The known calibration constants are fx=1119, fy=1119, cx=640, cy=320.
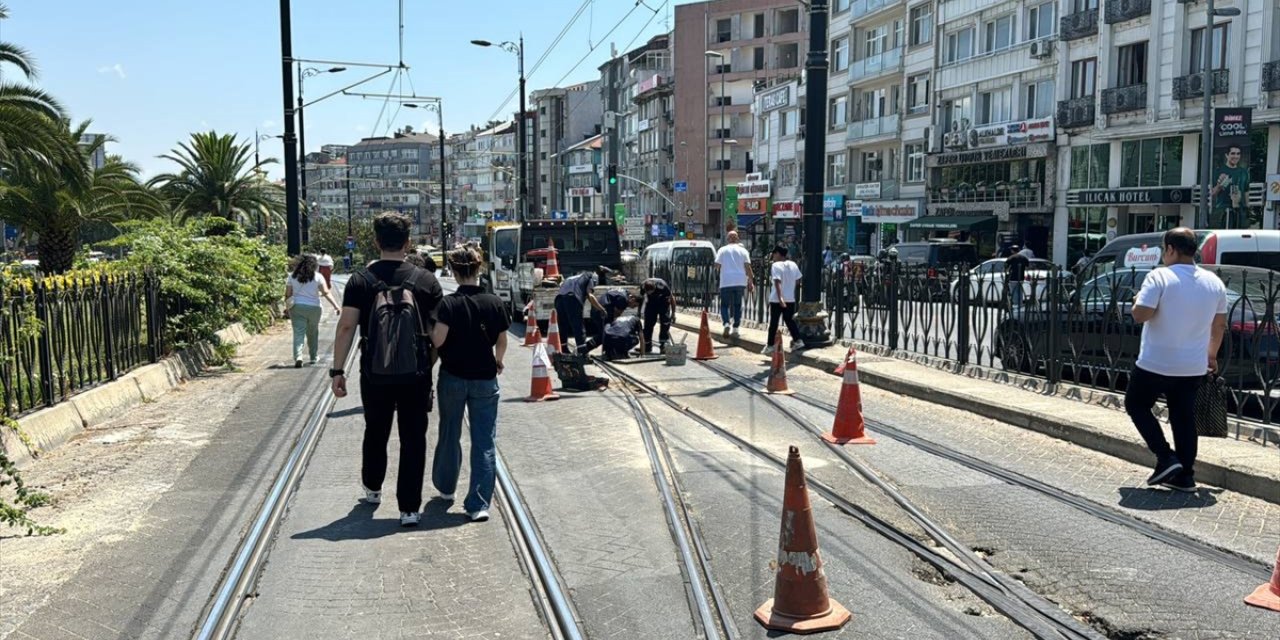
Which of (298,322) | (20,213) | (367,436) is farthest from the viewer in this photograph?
(20,213)

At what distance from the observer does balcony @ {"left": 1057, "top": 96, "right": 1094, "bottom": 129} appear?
3828 centimetres

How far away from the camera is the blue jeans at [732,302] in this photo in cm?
1809

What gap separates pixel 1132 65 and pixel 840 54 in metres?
21.8

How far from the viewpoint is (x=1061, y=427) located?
9664 mm

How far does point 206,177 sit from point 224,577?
30350 millimetres

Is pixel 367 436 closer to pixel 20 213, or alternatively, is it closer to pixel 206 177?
pixel 20 213

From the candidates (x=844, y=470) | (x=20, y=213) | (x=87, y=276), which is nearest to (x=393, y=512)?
(x=844, y=470)

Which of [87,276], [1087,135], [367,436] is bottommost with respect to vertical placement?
[367,436]

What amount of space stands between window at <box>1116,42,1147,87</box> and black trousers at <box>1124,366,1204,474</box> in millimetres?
31940

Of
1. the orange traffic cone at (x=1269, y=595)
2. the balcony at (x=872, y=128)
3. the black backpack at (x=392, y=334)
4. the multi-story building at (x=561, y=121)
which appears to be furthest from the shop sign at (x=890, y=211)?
the multi-story building at (x=561, y=121)

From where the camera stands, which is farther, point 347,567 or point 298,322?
point 298,322

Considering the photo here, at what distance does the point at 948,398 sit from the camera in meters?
11.7

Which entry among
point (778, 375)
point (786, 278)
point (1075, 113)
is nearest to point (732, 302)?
point (786, 278)

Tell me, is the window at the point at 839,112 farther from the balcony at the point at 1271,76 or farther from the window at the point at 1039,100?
the balcony at the point at 1271,76
